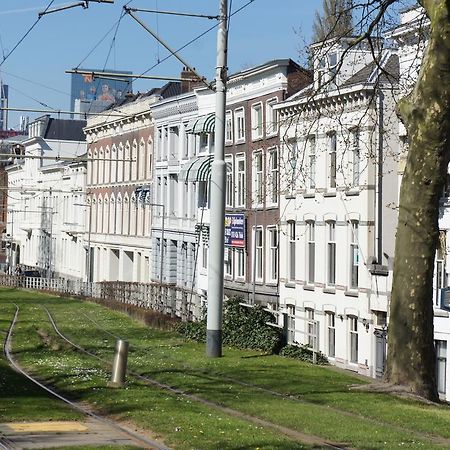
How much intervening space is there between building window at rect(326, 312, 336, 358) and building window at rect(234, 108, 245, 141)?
11578 mm

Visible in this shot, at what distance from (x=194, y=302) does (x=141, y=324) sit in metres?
2.74

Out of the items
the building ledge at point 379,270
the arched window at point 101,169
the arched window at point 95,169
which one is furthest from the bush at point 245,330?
the arched window at point 95,169

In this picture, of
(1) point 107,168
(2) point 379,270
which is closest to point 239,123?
(2) point 379,270

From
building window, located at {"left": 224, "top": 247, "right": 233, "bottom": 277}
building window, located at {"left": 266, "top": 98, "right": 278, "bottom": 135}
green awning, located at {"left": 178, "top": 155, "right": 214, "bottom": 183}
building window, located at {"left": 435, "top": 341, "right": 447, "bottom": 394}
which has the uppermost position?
building window, located at {"left": 266, "top": 98, "right": 278, "bottom": 135}

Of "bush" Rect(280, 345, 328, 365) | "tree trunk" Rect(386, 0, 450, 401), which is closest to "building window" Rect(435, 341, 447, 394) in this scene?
"bush" Rect(280, 345, 328, 365)

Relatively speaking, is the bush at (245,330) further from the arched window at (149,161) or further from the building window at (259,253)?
the arched window at (149,161)

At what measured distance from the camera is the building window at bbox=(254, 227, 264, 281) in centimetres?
4897

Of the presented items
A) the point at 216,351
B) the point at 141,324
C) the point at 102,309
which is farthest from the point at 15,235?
the point at 216,351

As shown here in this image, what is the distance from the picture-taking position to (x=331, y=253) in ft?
138

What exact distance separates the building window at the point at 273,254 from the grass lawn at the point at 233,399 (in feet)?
36.3

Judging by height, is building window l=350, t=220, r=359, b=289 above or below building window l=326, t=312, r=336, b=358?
above

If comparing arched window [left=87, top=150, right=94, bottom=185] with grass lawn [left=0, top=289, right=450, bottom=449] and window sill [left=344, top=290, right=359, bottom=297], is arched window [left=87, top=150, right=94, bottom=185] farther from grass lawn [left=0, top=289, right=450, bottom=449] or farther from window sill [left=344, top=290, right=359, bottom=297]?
grass lawn [left=0, top=289, right=450, bottom=449]

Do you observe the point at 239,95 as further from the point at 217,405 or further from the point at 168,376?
the point at 217,405

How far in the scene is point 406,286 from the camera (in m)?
20.7
